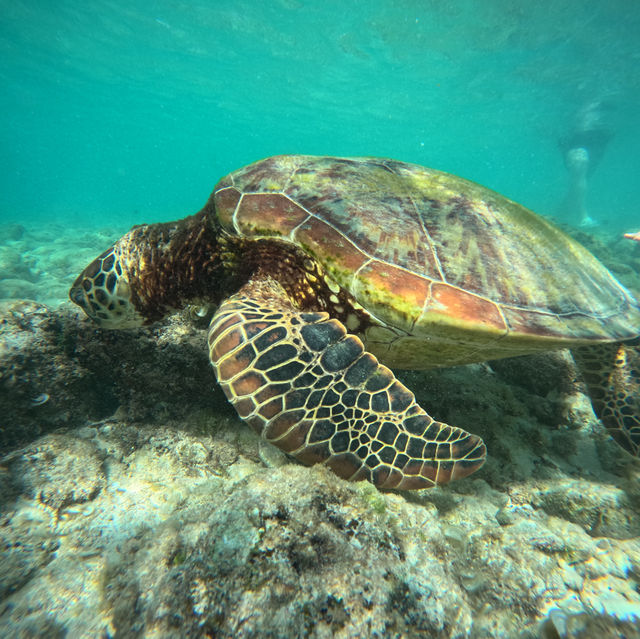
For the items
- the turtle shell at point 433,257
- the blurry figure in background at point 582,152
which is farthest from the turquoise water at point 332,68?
the turtle shell at point 433,257

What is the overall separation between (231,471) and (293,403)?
623 mm

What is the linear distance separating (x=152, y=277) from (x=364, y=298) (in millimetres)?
1837

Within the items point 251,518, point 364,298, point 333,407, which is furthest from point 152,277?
point 251,518

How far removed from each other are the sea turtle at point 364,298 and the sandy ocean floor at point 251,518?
0.82ft

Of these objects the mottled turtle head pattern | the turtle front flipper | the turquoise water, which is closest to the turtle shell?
the turtle front flipper

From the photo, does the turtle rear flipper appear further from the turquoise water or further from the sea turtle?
the turquoise water

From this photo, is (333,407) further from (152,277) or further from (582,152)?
(582,152)

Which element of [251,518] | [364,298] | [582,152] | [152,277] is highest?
[582,152]

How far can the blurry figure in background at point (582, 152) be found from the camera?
22.3 m

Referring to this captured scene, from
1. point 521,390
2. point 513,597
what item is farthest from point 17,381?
point 521,390

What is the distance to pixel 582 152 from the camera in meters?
23.9

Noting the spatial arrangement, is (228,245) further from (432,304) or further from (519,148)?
(519,148)

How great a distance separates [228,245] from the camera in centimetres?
256

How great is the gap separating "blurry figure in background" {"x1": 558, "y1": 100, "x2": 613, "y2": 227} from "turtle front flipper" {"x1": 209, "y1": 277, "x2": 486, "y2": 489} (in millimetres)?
27313
